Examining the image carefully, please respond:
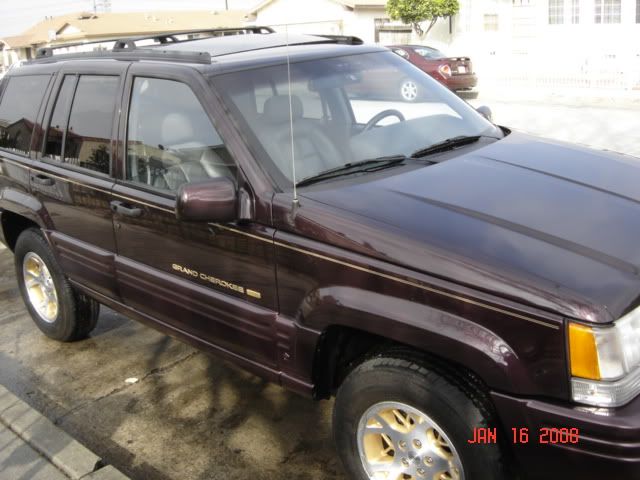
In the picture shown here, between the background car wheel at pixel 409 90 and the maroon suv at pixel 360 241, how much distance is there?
0.07 metres

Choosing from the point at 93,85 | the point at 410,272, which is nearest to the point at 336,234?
the point at 410,272

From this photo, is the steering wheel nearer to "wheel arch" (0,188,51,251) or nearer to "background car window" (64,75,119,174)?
"background car window" (64,75,119,174)

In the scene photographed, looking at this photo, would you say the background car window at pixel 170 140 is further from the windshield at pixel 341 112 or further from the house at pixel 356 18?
the house at pixel 356 18

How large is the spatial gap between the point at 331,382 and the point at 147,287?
1.23m

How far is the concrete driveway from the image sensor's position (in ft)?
11.6

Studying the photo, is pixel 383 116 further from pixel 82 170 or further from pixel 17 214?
pixel 17 214

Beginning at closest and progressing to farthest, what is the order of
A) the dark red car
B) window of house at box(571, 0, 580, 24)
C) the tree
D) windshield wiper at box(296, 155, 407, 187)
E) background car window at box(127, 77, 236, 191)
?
windshield wiper at box(296, 155, 407, 187) < background car window at box(127, 77, 236, 191) < the dark red car < window of house at box(571, 0, 580, 24) < the tree

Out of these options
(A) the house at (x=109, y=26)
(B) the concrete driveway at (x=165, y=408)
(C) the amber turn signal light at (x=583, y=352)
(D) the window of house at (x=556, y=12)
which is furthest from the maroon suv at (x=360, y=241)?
(A) the house at (x=109, y=26)

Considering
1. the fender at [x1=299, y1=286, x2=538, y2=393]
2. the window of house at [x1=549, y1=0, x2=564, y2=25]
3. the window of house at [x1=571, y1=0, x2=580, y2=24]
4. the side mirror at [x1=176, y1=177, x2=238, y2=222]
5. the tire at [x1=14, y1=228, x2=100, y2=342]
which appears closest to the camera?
the fender at [x1=299, y1=286, x2=538, y2=393]

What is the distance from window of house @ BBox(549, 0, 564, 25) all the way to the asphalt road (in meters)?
23.0

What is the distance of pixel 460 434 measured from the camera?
8.23 feet

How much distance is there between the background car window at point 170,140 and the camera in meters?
3.40
